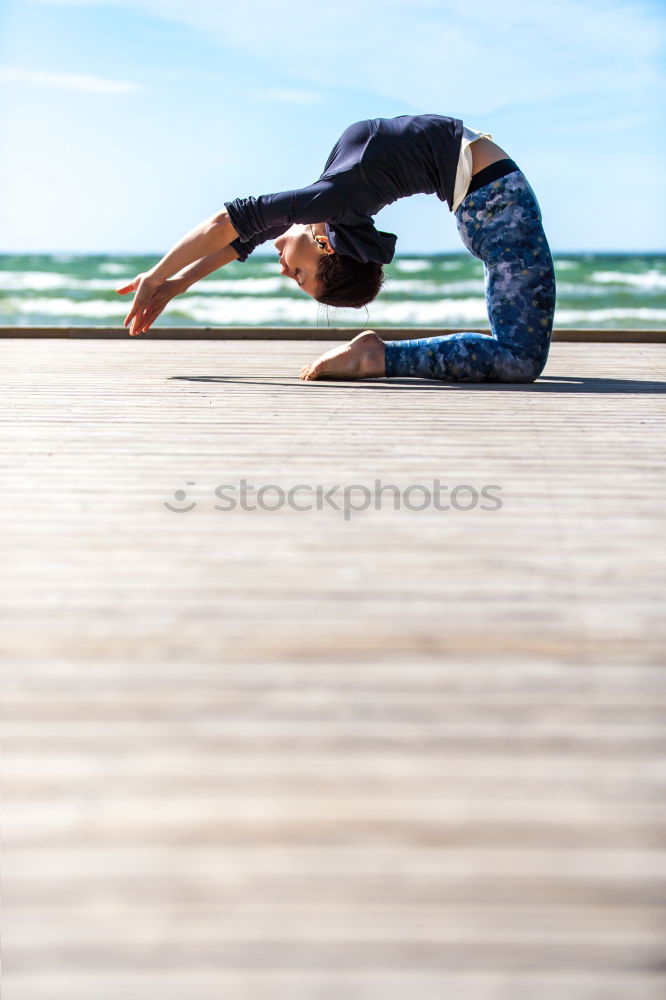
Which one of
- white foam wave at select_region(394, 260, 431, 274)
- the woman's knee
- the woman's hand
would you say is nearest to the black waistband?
the woman's knee

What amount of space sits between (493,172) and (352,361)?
637 mm

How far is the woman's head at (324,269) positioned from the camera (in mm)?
2795

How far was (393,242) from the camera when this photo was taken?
110 inches

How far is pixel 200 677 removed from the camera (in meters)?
0.85

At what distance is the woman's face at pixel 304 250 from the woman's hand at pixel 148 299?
12.0 inches

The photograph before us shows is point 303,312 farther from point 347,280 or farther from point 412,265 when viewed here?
point 347,280

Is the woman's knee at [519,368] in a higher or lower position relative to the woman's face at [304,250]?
lower

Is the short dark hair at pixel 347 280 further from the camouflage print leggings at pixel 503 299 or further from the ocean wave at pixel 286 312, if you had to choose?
the ocean wave at pixel 286 312

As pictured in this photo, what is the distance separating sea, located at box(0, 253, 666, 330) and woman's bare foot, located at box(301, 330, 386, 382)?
26.5ft

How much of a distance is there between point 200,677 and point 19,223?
36035mm

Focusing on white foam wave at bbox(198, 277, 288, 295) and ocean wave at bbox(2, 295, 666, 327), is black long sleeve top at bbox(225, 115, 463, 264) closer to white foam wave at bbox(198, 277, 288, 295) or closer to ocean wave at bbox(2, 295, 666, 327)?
ocean wave at bbox(2, 295, 666, 327)

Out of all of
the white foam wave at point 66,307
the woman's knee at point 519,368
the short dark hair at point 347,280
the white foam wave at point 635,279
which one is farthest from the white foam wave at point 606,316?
the short dark hair at point 347,280

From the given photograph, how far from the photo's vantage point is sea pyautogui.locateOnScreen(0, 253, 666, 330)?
542 inches

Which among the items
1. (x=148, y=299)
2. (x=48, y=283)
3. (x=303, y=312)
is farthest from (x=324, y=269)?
(x=48, y=283)
